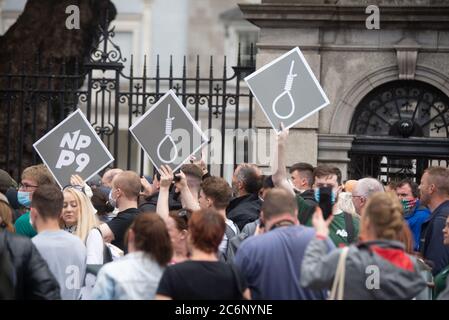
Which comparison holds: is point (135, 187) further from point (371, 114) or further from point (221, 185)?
point (371, 114)

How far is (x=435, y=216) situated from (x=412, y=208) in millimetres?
1188

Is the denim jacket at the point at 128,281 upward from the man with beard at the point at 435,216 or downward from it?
downward

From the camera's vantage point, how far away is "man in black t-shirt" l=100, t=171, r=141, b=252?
10391mm

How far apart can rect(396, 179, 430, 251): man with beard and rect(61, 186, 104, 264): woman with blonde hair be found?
299 centimetres

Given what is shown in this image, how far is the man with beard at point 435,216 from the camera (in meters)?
10.4

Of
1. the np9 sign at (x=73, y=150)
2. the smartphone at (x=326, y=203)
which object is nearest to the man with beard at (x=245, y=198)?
the np9 sign at (x=73, y=150)

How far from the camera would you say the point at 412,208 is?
11.8 m

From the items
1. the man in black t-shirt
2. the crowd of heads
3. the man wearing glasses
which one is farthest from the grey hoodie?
the man wearing glasses

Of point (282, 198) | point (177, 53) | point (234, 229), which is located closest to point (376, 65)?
point (234, 229)

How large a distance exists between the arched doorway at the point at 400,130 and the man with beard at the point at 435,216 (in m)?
3.72

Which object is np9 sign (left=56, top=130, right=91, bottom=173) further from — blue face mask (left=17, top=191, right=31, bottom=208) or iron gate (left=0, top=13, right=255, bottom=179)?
iron gate (left=0, top=13, right=255, bottom=179)

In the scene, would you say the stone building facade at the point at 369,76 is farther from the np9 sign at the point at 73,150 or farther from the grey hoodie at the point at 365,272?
the grey hoodie at the point at 365,272

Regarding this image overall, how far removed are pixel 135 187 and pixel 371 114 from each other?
5.33 m

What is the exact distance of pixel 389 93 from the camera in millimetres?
15250
